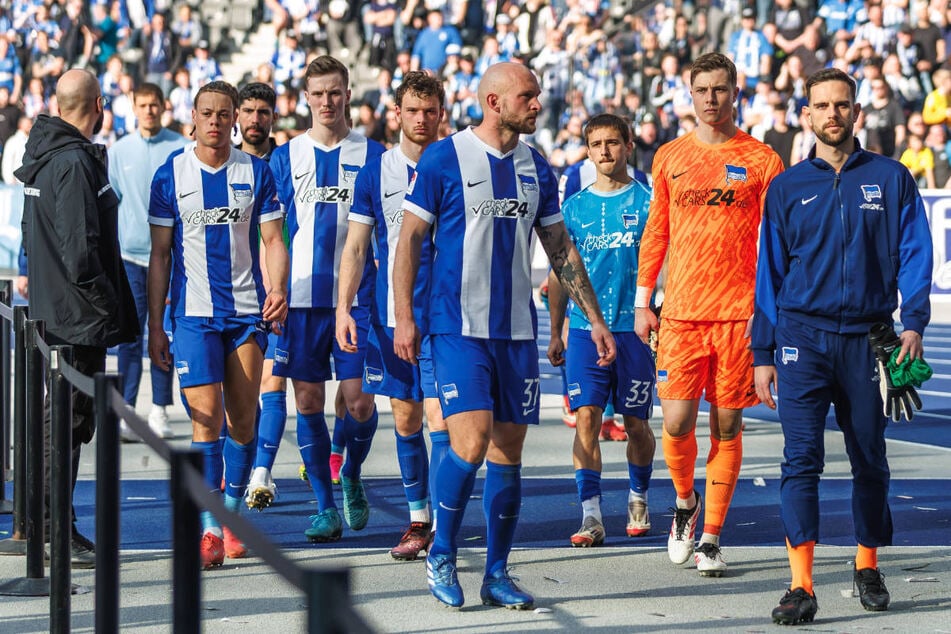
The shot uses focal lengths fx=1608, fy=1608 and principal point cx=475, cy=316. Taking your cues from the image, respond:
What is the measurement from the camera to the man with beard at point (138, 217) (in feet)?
35.3

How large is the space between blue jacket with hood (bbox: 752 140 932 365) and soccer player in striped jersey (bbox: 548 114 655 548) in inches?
68.9

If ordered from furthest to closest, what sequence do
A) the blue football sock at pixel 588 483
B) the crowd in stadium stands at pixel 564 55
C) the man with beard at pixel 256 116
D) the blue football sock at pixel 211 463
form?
the crowd in stadium stands at pixel 564 55
the man with beard at pixel 256 116
the blue football sock at pixel 588 483
the blue football sock at pixel 211 463

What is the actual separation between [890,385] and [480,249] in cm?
166

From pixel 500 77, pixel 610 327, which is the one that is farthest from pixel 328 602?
pixel 610 327

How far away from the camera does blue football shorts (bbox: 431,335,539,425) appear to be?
6219 mm

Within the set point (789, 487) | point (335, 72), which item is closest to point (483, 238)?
point (789, 487)

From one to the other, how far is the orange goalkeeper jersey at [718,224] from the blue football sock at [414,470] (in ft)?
4.66

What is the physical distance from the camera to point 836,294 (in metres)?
6.21

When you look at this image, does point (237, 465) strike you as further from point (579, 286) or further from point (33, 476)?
point (579, 286)

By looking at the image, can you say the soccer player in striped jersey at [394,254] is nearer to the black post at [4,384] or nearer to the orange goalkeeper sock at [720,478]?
the orange goalkeeper sock at [720,478]

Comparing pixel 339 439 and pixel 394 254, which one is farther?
pixel 339 439

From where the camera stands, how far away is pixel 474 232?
6.36 metres

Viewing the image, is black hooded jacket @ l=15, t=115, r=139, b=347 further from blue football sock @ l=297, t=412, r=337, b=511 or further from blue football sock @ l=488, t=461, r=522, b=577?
blue football sock @ l=488, t=461, r=522, b=577

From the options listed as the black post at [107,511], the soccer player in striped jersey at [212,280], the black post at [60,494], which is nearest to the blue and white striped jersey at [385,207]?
the soccer player in striped jersey at [212,280]
